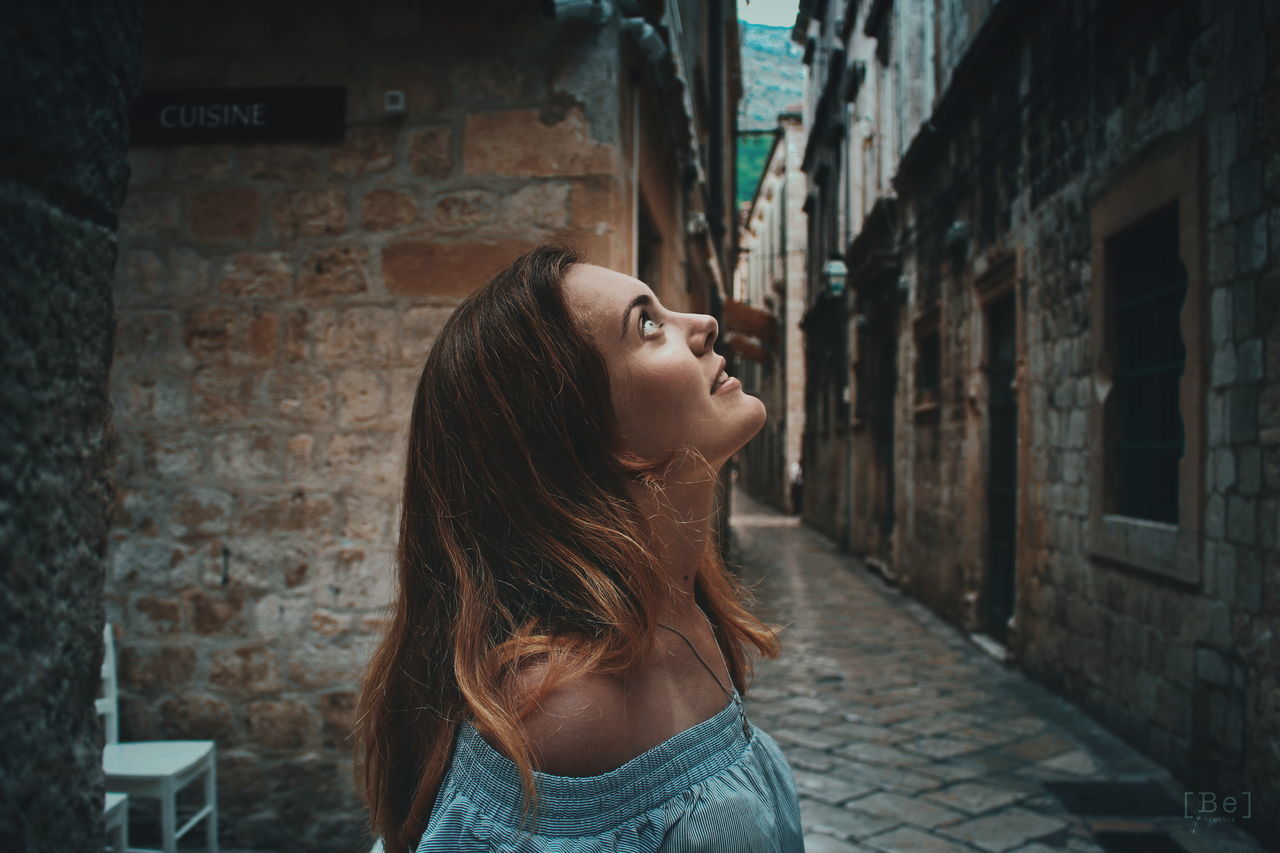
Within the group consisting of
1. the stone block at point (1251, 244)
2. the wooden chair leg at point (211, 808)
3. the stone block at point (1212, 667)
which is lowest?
the wooden chair leg at point (211, 808)

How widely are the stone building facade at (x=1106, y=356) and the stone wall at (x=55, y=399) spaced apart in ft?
13.7

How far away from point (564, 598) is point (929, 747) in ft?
14.7

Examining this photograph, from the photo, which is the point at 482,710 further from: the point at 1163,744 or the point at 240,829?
the point at 1163,744

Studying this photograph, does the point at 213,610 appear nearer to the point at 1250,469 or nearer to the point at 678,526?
the point at 678,526

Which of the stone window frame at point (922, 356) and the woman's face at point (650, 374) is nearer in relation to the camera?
the woman's face at point (650, 374)

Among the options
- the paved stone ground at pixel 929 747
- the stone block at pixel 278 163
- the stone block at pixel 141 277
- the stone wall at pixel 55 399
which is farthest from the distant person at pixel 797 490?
the stone wall at pixel 55 399

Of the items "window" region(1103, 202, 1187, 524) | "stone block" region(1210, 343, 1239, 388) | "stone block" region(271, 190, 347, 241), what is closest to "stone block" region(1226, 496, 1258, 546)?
"stone block" region(1210, 343, 1239, 388)

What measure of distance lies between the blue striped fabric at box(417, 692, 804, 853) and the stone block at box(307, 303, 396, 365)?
293 cm

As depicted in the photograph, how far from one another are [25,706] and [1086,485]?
6.10 m

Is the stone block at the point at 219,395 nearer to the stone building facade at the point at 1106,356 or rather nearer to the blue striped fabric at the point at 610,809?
the blue striped fabric at the point at 610,809

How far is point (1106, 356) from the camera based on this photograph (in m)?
5.52

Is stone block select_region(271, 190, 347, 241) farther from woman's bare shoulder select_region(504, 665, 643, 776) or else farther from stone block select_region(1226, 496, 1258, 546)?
stone block select_region(1226, 496, 1258, 546)

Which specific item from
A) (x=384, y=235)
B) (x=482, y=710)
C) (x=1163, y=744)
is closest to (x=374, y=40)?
(x=384, y=235)

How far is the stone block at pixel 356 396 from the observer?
3811mm
